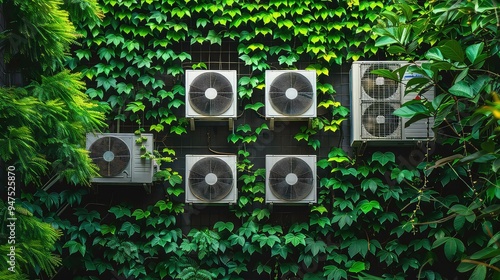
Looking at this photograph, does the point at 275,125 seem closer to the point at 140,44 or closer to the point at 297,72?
the point at 297,72

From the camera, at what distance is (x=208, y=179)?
6469 mm

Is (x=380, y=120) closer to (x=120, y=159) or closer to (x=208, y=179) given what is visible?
(x=208, y=179)

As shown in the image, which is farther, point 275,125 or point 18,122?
point 275,125

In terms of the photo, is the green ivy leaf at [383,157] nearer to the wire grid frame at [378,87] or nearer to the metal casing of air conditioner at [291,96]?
the wire grid frame at [378,87]

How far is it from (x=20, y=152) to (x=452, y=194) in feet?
12.5

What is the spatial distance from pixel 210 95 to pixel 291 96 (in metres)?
0.69

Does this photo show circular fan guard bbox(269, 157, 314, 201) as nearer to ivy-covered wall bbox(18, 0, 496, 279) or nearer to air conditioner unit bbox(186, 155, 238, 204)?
ivy-covered wall bbox(18, 0, 496, 279)

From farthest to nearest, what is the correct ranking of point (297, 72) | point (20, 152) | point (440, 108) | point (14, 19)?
point (297, 72) → point (440, 108) → point (14, 19) → point (20, 152)

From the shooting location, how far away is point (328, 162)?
670cm

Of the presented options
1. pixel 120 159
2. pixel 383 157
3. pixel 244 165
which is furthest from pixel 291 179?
pixel 120 159

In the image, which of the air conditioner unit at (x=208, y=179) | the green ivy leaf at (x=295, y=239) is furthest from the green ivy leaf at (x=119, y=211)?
the green ivy leaf at (x=295, y=239)

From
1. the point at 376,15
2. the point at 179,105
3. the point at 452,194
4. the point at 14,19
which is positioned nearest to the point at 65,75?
the point at 14,19

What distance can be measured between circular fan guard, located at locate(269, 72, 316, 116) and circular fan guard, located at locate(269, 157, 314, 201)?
43 centimetres

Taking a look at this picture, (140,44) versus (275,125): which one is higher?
(140,44)
